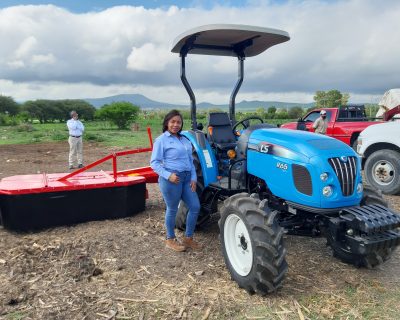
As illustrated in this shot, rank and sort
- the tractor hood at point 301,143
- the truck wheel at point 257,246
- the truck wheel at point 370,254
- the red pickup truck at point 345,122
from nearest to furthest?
the truck wheel at point 257,246 → the tractor hood at point 301,143 → the truck wheel at point 370,254 → the red pickup truck at point 345,122

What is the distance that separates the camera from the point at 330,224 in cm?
360

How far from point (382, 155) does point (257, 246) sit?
531 centimetres

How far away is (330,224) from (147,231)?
8.41 ft

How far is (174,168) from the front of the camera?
4.42m

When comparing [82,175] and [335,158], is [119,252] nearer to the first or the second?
[82,175]

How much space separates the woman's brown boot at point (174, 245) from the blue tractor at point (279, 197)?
0.65 m

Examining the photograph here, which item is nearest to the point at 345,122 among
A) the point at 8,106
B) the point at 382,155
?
the point at 382,155

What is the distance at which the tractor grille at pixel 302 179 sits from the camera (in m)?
3.69

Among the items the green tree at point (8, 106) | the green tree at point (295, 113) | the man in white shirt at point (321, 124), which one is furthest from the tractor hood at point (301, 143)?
the green tree at point (8, 106)

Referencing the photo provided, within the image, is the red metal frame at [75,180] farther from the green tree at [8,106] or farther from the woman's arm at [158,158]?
the green tree at [8,106]

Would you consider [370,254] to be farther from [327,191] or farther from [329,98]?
[329,98]

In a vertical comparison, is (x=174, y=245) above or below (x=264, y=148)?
below

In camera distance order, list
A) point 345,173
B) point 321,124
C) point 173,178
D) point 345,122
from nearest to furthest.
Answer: point 345,173 → point 173,178 → point 321,124 → point 345,122

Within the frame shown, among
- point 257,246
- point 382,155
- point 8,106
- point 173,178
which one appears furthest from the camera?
point 8,106
